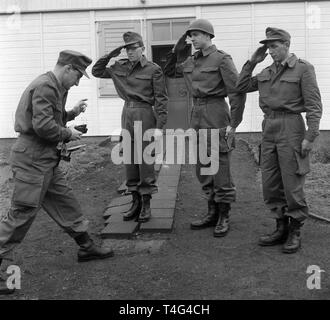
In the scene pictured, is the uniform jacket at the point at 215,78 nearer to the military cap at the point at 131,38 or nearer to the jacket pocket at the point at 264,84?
the jacket pocket at the point at 264,84

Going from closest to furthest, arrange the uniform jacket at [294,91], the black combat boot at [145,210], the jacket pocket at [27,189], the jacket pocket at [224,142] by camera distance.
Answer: the jacket pocket at [27,189], the uniform jacket at [294,91], the jacket pocket at [224,142], the black combat boot at [145,210]

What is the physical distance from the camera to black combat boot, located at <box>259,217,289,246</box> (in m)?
5.14

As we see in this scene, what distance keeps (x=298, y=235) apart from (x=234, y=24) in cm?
749

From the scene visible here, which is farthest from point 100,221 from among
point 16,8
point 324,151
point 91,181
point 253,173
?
point 16,8

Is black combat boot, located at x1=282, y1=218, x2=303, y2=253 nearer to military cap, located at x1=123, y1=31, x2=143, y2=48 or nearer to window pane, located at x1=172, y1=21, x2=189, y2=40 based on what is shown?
military cap, located at x1=123, y1=31, x2=143, y2=48

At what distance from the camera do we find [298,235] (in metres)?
5.02

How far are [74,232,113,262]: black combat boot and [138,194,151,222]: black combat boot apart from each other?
3.35 feet

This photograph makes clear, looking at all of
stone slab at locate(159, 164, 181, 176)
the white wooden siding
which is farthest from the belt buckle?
the white wooden siding

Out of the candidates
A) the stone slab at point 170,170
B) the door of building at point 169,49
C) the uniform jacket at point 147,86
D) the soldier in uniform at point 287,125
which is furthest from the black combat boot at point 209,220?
the door of building at point 169,49

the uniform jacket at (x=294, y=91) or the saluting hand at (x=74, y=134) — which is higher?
the uniform jacket at (x=294, y=91)

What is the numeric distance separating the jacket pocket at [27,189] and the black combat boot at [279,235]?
2.36m

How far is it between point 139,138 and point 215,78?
1112mm

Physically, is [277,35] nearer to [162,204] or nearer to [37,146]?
[37,146]

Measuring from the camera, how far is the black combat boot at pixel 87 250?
190 inches
